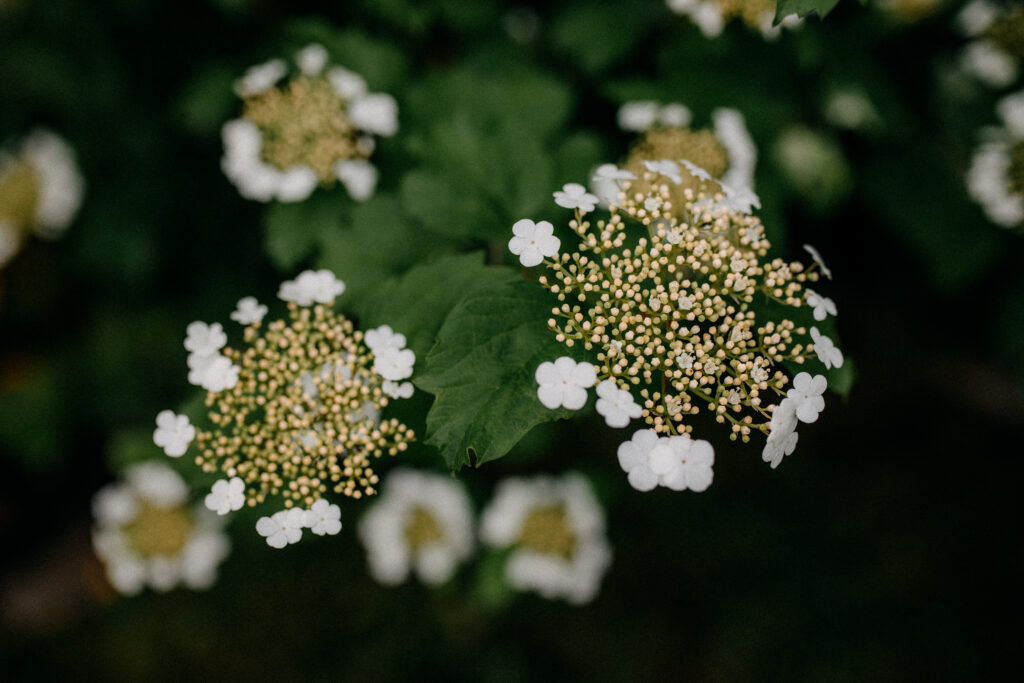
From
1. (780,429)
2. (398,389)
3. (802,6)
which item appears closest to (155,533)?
(398,389)

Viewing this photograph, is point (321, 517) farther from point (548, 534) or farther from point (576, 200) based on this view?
point (548, 534)

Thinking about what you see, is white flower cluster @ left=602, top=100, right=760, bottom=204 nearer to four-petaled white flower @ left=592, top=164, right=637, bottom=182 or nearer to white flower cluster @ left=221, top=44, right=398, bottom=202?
four-petaled white flower @ left=592, top=164, right=637, bottom=182

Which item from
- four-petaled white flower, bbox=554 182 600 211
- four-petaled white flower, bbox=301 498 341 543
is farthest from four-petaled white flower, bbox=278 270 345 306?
four-petaled white flower, bbox=554 182 600 211

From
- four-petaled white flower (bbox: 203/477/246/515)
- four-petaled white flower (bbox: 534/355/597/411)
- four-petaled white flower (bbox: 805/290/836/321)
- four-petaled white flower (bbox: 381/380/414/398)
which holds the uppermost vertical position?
four-petaled white flower (bbox: 805/290/836/321)

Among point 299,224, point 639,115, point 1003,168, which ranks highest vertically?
point 1003,168

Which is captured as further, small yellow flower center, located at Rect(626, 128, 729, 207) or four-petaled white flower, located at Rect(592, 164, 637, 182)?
small yellow flower center, located at Rect(626, 128, 729, 207)

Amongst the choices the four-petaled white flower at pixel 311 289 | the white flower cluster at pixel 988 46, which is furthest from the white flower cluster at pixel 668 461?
the white flower cluster at pixel 988 46

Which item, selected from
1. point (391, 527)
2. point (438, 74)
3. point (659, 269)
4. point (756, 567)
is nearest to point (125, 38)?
point (438, 74)
